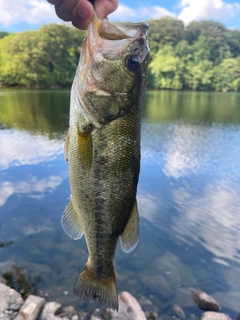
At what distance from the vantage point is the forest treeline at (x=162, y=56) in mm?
62781

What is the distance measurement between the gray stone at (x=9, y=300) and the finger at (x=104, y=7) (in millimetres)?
5563

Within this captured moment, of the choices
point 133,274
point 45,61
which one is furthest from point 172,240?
point 45,61

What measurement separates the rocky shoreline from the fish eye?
199 inches

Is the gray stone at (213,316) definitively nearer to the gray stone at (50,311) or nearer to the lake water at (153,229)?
the lake water at (153,229)

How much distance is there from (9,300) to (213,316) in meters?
4.12

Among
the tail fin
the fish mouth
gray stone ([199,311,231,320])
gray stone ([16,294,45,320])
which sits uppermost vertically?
the fish mouth

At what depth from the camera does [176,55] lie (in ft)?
280

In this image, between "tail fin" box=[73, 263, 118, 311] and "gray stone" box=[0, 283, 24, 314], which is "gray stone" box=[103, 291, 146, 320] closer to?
"gray stone" box=[0, 283, 24, 314]

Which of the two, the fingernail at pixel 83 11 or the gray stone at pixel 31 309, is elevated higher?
the fingernail at pixel 83 11

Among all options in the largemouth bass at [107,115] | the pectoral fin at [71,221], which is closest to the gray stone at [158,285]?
the pectoral fin at [71,221]

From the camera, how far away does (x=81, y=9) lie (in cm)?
208

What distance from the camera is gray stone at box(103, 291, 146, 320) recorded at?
576cm

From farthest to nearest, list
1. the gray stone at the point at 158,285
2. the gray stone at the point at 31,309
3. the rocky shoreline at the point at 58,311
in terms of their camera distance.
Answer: the gray stone at the point at 158,285
the rocky shoreline at the point at 58,311
the gray stone at the point at 31,309

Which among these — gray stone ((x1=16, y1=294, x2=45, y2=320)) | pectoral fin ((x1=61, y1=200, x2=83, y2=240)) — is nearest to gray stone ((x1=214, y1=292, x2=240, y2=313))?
gray stone ((x1=16, y1=294, x2=45, y2=320))
